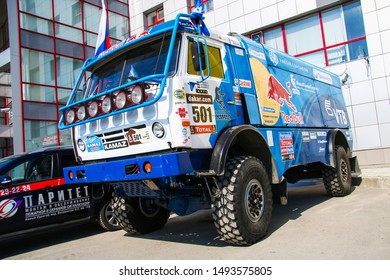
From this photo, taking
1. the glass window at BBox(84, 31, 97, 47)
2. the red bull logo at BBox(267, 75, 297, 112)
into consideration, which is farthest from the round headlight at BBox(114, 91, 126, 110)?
the glass window at BBox(84, 31, 97, 47)

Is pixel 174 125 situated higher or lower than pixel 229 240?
higher

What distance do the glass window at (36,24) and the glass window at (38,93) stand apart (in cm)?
297

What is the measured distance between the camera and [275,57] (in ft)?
21.2

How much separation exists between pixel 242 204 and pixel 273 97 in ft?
7.52

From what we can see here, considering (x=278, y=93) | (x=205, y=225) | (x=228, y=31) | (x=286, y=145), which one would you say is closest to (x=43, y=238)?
(x=205, y=225)

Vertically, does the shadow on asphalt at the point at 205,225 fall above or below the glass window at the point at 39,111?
below

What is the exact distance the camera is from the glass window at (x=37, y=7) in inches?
667

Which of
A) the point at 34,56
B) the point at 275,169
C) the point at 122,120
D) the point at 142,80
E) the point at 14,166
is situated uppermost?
the point at 34,56

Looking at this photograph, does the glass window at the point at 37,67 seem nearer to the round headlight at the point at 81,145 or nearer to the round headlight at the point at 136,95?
the round headlight at the point at 81,145

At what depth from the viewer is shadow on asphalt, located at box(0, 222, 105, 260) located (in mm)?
6144

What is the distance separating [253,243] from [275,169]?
1.23 m

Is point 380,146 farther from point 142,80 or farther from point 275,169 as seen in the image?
point 142,80

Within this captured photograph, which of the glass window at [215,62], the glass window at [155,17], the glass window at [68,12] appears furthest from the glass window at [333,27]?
the glass window at [68,12]

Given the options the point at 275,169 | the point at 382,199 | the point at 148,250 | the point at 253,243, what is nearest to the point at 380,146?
the point at 382,199
